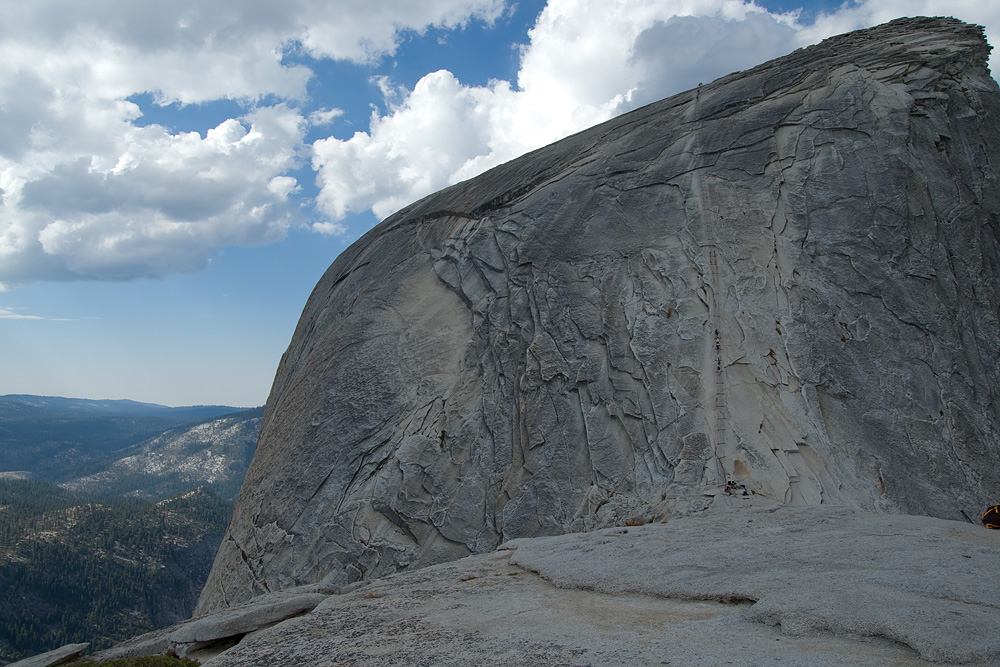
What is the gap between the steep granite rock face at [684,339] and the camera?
46.7 feet

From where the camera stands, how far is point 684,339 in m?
15.9

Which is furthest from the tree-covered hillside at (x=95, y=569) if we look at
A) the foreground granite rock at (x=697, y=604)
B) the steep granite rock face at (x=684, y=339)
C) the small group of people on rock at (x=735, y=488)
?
the foreground granite rock at (x=697, y=604)

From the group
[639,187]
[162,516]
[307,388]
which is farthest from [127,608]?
[639,187]

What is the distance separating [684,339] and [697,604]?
8.68 meters

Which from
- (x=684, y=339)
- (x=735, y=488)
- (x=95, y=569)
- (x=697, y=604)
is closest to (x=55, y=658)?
(x=697, y=604)

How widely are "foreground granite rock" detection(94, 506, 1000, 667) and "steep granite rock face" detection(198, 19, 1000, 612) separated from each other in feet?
11.5

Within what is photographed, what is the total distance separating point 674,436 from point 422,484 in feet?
20.9

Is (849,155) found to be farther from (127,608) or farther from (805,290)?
(127,608)

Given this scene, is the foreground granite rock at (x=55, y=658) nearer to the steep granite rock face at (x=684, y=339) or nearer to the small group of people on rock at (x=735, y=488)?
the steep granite rock face at (x=684, y=339)

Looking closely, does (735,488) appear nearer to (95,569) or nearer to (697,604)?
(697,604)

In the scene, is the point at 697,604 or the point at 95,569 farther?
the point at 95,569

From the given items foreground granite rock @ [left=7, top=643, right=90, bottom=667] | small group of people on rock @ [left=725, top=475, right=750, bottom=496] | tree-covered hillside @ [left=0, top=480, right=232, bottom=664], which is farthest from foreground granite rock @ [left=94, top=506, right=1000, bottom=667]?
tree-covered hillside @ [left=0, top=480, right=232, bottom=664]

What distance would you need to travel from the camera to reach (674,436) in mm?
15023

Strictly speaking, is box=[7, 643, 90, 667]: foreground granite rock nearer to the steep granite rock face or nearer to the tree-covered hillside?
the steep granite rock face
